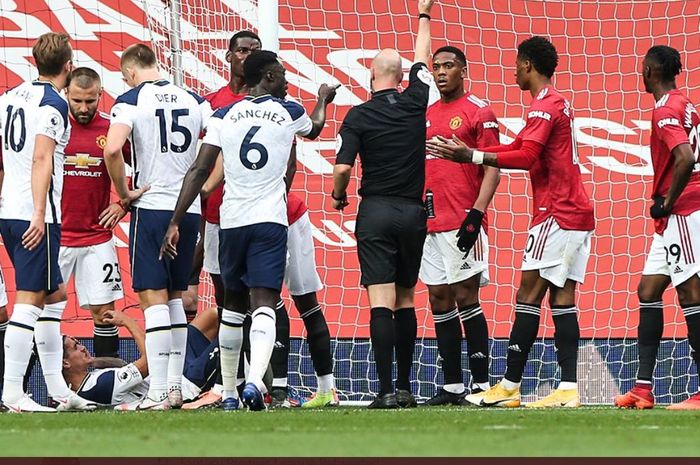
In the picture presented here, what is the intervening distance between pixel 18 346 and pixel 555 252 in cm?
358

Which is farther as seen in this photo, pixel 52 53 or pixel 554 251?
pixel 554 251

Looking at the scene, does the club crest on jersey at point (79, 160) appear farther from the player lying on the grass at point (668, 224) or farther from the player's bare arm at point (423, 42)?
the player lying on the grass at point (668, 224)

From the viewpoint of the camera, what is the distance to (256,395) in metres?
7.41

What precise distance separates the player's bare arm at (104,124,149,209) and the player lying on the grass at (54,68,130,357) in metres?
1.19

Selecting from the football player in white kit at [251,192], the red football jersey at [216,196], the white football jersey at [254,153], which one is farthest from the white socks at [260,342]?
the red football jersey at [216,196]

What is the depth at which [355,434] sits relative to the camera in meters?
5.66

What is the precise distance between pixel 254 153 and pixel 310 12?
18.5ft

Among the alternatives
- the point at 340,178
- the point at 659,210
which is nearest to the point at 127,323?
the point at 340,178

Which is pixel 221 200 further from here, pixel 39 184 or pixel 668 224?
pixel 668 224

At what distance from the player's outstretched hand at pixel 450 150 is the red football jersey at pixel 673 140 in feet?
4.08

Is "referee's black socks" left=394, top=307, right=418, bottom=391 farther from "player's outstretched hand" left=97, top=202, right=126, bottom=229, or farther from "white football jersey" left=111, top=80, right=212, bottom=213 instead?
"player's outstretched hand" left=97, top=202, right=126, bottom=229

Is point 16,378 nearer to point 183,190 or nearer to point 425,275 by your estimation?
point 183,190

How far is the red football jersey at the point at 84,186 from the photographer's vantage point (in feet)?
31.0

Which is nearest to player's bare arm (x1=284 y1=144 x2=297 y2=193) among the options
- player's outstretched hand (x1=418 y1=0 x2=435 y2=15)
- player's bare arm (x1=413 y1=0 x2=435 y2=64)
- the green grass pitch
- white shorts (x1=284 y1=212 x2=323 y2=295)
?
white shorts (x1=284 y1=212 x2=323 y2=295)
